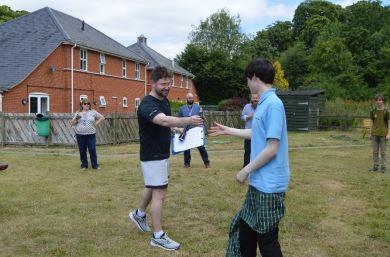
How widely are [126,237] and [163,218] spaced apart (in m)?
1.09

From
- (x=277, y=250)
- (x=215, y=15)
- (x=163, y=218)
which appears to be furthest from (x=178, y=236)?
(x=215, y=15)

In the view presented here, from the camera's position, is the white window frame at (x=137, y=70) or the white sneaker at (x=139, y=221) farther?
the white window frame at (x=137, y=70)

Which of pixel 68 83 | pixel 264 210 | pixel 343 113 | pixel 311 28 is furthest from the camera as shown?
pixel 311 28

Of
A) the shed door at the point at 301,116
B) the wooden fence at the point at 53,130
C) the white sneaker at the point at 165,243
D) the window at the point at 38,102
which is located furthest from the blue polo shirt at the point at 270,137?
the shed door at the point at 301,116

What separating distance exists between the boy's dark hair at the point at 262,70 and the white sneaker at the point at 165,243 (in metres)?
2.42

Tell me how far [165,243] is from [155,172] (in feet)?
2.65

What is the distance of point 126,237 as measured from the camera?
601cm

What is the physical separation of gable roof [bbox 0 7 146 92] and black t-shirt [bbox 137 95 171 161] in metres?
22.2

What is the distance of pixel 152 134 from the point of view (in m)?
5.45

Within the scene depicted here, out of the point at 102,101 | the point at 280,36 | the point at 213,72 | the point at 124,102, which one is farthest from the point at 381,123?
the point at 280,36

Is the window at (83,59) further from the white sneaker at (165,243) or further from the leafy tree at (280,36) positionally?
the leafy tree at (280,36)

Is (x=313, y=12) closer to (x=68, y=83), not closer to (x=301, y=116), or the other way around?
(x=301, y=116)

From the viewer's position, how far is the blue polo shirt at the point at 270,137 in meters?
3.81

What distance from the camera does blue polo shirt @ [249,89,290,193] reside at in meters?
3.81
